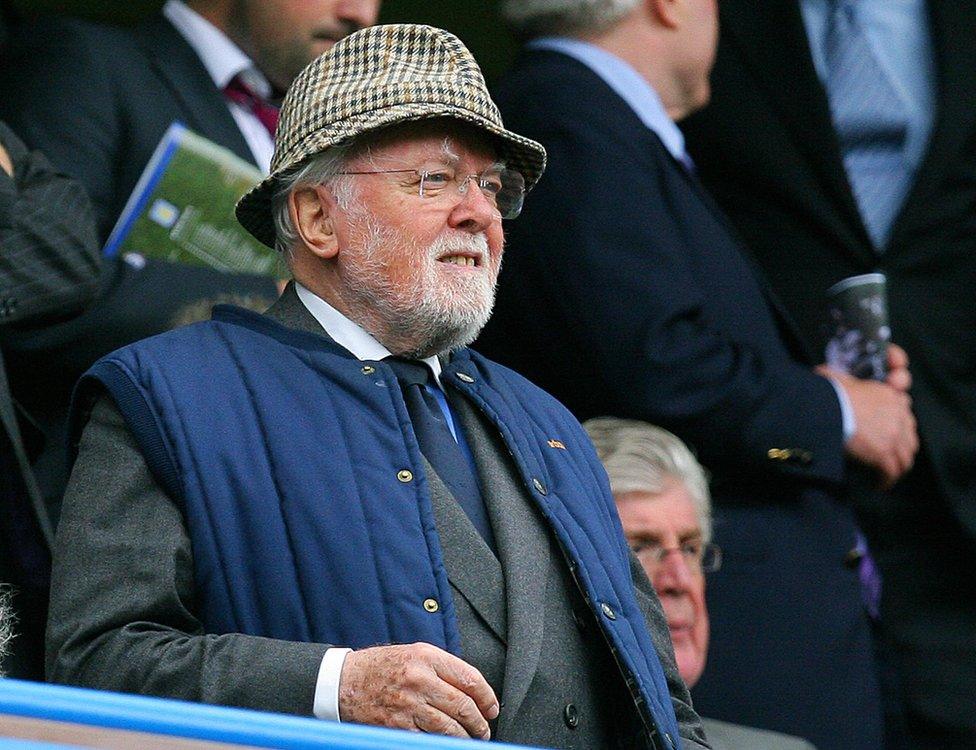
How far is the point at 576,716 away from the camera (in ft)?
9.15

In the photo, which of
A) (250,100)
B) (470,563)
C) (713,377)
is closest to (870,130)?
(713,377)

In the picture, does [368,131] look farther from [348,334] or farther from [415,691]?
[415,691]

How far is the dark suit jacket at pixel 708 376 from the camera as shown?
416cm

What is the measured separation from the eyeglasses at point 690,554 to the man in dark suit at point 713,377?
9cm

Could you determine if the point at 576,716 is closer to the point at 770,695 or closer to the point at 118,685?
the point at 118,685

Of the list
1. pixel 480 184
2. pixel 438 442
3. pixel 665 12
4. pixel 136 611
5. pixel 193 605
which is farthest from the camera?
pixel 665 12

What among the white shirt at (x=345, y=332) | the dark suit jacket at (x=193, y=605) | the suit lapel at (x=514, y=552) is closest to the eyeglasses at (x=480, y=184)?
the white shirt at (x=345, y=332)

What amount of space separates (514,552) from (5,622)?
728mm

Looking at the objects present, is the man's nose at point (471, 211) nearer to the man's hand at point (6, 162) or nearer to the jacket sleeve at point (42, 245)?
the jacket sleeve at point (42, 245)

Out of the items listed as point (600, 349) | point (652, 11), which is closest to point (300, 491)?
point (600, 349)

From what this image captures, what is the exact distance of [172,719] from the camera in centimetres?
183

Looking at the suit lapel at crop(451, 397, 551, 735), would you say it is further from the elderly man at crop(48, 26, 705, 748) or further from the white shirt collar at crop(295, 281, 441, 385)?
the white shirt collar at crop(295, 281, 441, 385)

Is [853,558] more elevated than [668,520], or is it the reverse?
[668,520]

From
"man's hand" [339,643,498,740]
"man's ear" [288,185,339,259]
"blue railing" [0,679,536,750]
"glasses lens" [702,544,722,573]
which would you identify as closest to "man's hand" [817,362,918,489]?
"glasses lens" [702,544,722,573]
